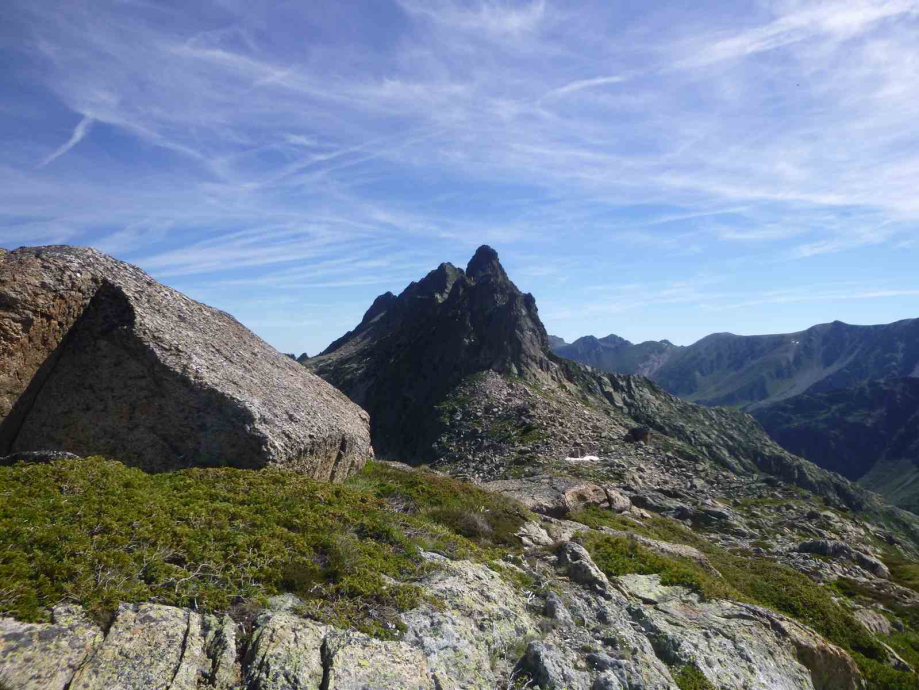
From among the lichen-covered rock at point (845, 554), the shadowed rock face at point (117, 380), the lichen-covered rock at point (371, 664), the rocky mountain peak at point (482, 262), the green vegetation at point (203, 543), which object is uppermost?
the rocky mountain peak at point (482, 262)

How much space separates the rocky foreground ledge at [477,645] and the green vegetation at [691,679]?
0.04m

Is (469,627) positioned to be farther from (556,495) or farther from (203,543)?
(556,495)

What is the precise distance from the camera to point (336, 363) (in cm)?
17600

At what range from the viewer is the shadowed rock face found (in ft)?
42.7

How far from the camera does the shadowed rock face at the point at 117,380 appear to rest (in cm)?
1302

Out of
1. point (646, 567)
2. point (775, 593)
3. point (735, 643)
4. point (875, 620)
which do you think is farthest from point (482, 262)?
point (735, 643)

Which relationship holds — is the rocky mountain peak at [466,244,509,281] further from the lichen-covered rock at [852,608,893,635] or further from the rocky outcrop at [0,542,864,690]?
the rocky outcrop at [0,542,864,690]

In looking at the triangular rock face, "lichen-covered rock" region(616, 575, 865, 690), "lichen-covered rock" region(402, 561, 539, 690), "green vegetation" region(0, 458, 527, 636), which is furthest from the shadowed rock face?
the triangular rock face

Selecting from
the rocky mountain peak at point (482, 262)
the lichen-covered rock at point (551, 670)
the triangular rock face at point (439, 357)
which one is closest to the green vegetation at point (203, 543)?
the lichen-covered rock at point (551, 670)

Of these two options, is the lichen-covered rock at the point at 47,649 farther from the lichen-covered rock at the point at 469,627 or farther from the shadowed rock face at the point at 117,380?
the shadowed rock face at the point at 117,380

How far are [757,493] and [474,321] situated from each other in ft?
223

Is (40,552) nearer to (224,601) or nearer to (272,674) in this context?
(224,601)

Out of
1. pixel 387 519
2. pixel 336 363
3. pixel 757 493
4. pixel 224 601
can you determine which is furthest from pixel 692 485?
pixel 336 363

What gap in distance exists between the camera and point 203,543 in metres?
9.20
